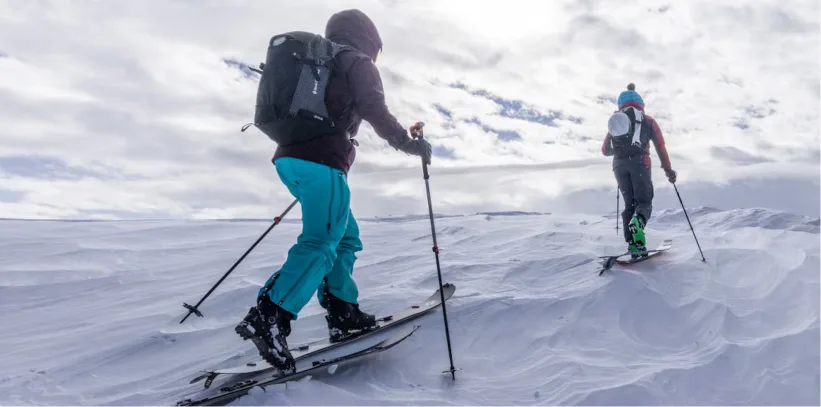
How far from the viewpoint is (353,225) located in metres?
3.52

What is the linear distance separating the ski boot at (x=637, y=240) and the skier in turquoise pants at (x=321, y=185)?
10.9 feet

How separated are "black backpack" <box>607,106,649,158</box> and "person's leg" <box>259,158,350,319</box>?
4137mm

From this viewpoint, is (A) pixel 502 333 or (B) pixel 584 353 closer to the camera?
(B) pixel 584 353

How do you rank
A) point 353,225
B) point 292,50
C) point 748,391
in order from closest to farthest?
1. point 748,391
2. point 292,50
3. point 353,225

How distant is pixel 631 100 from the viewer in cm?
620

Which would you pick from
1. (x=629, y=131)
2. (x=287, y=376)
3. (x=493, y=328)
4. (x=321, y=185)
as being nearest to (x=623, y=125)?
(x=629, y=131)

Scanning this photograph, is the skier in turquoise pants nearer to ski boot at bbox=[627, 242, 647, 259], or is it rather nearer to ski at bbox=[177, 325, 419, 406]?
ski at bbox=[177, 325, 419, 406]

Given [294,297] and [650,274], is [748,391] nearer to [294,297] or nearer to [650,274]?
[650,274]

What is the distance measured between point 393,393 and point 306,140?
1.49 metres

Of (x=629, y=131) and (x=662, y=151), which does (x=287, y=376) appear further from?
(x=662, y=151)

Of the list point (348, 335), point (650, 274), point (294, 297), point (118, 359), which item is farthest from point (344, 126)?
point (650, 274)

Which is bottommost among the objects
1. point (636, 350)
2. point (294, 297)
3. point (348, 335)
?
point (636, 350)

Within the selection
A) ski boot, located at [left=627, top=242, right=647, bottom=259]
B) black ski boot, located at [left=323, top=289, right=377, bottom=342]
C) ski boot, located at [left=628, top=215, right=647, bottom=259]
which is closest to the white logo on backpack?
ski boot, located at [left=628, top=215, right=647, bottom=259]

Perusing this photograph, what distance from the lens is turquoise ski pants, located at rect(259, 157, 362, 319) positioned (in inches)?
110
